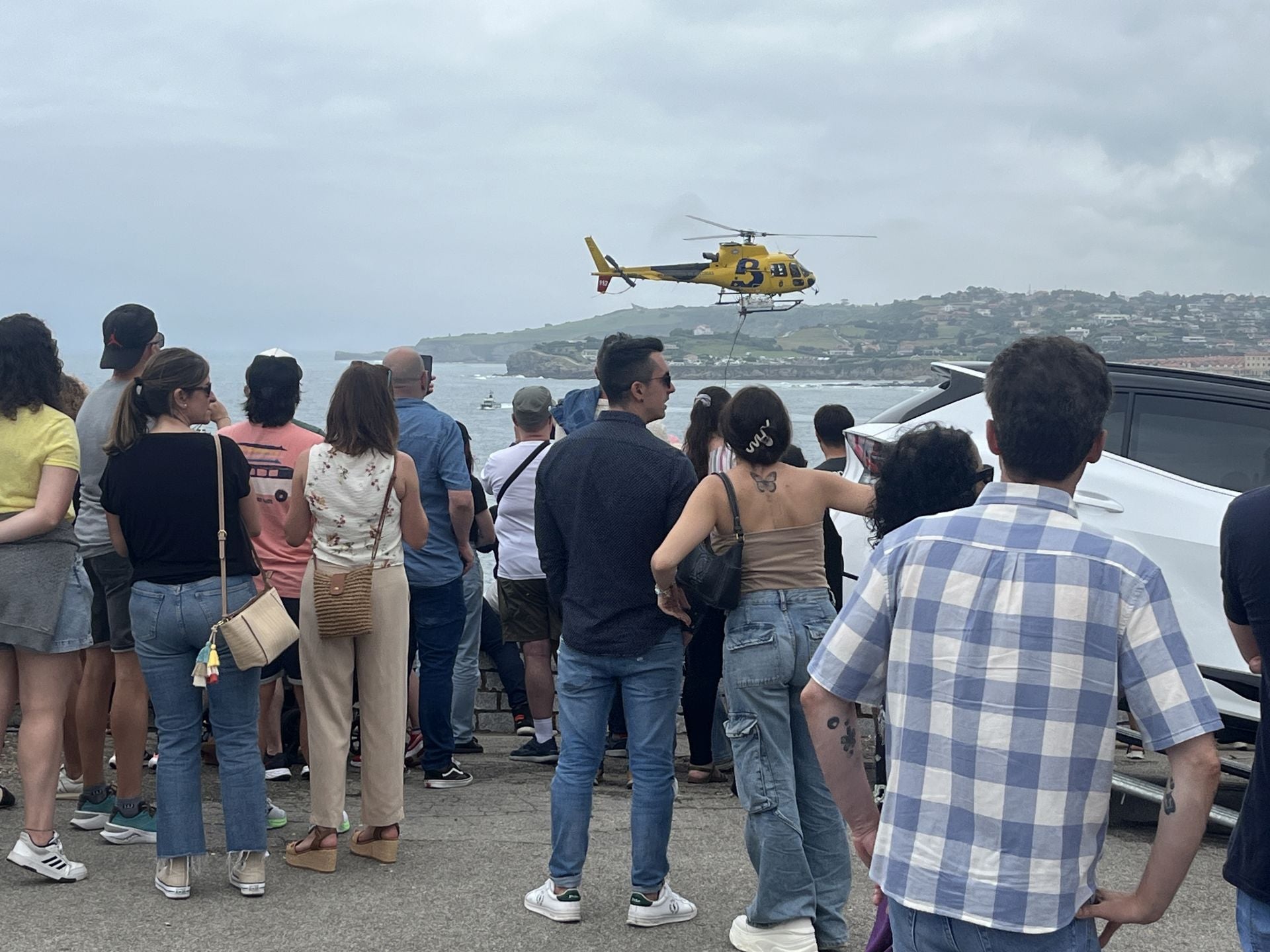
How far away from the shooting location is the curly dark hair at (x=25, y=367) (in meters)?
4.86

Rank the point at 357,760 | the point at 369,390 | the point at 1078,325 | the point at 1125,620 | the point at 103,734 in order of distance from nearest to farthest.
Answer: the point at 1125,620 < the point at 369,390 < the point at 103,734 < the point at 357,760 < the point at 1078,325

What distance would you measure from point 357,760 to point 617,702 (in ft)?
4.74

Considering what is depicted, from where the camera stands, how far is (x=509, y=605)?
700cm

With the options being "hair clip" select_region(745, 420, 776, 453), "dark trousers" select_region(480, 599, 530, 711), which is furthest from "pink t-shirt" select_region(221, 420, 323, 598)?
"hair clip" select_region(745, 420, 776, 453)

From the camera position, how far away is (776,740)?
4.29m

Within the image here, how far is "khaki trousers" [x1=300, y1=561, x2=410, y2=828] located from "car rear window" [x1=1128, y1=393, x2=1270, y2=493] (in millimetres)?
3471

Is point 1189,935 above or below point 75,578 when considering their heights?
below

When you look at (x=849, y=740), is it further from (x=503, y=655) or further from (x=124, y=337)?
(x=503, y=655)

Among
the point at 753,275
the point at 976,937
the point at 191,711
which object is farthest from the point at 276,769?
the point at 753,275

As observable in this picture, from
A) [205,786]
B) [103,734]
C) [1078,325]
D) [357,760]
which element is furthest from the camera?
[1078,325]

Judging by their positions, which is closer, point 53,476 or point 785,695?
point 785,695

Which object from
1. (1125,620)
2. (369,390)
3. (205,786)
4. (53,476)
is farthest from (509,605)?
(1125,620)

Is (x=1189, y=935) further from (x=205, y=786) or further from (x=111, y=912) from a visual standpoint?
(x=205, y=786)

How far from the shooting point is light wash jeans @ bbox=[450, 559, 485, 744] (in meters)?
7.10
